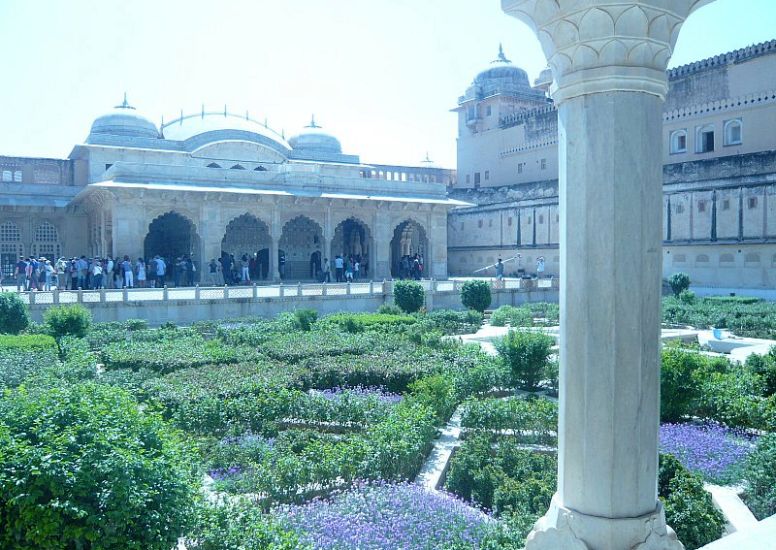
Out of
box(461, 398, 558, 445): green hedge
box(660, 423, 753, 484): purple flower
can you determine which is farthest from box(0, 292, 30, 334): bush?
box(660, 423, 753, 484): purple flower

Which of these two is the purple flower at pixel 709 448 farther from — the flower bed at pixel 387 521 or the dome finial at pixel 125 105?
the dome finial at pixel 125 105

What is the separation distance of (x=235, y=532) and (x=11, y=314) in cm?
1001

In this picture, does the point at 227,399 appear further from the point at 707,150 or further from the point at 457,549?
the point at 707,150

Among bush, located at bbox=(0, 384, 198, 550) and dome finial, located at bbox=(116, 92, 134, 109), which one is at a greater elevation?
dome finial, located at bbox=(116, 92, 134, 109)

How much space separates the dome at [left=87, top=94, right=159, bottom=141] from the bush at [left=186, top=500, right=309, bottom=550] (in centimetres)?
2810

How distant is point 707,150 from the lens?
26812 mm

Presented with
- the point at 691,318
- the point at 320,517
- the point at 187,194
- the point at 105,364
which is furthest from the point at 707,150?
the point at 320,517

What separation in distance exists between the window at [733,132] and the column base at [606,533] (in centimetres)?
2740

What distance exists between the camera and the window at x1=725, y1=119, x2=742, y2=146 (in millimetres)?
25734

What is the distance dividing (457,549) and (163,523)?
1.55 m

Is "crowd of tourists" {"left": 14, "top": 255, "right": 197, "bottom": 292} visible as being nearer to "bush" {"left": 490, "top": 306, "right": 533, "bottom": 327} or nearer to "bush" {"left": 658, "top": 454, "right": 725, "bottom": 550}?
"bush" {"left": 490, "top": 306, "right": 533, "bottom": 327}

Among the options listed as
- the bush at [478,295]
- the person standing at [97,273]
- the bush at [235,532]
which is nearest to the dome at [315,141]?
the person standing at [97,273]

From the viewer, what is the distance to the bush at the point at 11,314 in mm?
11375

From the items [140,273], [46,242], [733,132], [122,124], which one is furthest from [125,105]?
[733,132]
